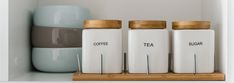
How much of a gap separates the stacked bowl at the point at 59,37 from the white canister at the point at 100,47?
146mm

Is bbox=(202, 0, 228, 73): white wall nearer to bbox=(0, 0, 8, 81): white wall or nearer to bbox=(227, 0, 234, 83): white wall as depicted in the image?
bbox=(227, 0, 234, 83): white wall

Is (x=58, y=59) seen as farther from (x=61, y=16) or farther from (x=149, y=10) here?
(x=149, y=10)

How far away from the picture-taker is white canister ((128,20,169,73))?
2.73 feet

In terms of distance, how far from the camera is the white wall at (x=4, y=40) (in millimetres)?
813

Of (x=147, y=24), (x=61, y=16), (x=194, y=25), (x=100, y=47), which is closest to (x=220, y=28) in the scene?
(x=194, y=25)

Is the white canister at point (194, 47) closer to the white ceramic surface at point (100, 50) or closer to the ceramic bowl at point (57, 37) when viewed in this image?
the white ceramic surface at point (100, 50)

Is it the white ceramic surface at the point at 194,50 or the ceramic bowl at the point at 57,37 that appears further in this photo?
the ceramic bowl at the point at 57,37

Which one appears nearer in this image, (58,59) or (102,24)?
(102,24)

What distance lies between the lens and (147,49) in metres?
0.83

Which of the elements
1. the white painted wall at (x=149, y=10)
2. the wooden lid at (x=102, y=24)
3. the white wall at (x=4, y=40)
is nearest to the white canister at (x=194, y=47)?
the wooden lid at (x=102, y=24)

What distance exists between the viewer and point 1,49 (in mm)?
→ 819

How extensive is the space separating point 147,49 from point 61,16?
0.27 meters

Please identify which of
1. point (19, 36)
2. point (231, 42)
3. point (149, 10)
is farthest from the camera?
point (149, 10)

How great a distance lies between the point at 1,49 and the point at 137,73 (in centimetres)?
30
